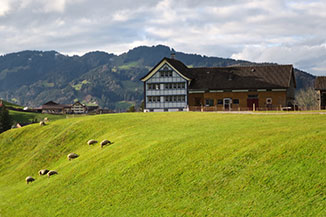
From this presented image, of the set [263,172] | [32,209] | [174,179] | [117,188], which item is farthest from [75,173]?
[263,172]

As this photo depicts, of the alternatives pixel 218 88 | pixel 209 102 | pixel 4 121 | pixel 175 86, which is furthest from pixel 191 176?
pixel 4 121

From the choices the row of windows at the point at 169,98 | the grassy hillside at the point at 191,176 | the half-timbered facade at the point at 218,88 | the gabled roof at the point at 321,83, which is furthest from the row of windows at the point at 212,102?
the grassy hillside at the point at 191,176

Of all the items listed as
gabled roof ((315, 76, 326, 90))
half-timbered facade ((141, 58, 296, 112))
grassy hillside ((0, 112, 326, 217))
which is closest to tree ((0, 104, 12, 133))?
half-timbered facade ((141, 58, 296, 112))

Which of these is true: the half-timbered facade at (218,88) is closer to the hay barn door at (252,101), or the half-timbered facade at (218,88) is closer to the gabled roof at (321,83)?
the hay barn door at (252,101)

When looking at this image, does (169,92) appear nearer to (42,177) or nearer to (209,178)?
(42,177)

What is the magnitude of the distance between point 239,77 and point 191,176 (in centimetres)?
5470

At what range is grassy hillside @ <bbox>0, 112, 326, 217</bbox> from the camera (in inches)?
961

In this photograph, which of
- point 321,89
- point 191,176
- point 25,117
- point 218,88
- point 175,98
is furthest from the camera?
point 25,117

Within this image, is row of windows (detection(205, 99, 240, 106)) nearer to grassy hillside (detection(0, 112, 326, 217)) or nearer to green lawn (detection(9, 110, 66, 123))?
grassy hillside (detection(0, 112, 326, 217))

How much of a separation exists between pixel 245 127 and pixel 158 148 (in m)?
10.2

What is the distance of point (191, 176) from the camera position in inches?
1157

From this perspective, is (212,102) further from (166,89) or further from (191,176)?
(191,176)

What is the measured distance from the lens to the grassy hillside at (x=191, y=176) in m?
24.4

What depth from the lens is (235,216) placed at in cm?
2305
